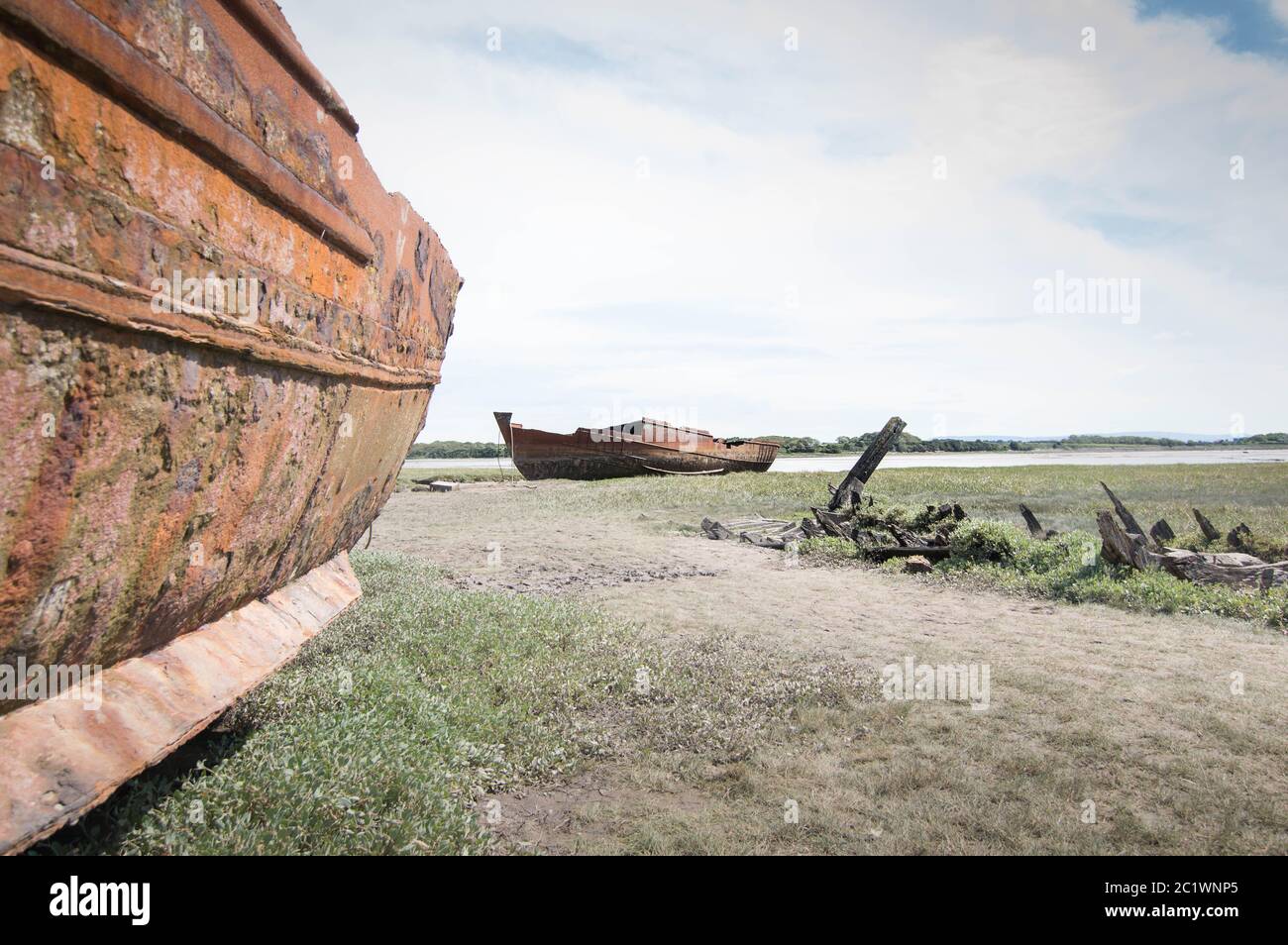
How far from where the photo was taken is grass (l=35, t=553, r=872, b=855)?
288 centimetres

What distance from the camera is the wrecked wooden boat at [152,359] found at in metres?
1.47

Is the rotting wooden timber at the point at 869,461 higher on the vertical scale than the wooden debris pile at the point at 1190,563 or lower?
higher

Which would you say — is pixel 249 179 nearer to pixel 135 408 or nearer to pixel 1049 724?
pixel 135 408

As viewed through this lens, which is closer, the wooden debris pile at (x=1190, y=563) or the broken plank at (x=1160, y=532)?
the wooden debris pile at (x=1190, y=563)

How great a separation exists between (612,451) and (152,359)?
1273 inches

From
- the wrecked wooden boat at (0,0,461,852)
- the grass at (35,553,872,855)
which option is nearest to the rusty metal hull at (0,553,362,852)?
the wrecked wooden boat at (0,0,461,852)

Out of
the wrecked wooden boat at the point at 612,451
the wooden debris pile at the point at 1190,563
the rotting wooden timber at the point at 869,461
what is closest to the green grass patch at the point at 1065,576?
the wooden debris pile at the point at 1190,563

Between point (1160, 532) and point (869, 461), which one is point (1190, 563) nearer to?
point (1160, 532)

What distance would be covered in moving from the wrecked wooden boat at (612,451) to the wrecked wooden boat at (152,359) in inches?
1219

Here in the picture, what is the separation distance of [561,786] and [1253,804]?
335 centimetres

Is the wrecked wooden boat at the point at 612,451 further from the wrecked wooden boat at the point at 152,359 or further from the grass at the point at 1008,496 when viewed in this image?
the wrecked wooden boat at the point at 152,359

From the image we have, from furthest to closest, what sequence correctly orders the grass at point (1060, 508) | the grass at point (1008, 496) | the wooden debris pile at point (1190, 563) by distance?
the grass at point (1008, 496)
the wooden debris pile at point (1190, 563)
the grass at point (1060, 508)

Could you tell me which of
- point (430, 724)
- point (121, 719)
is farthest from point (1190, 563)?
point (121, 719)

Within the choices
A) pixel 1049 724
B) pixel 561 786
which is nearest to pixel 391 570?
pixel 561 786
